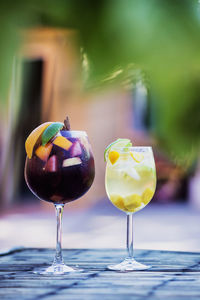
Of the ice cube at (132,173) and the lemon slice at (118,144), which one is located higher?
the lemon slice at (118,144)

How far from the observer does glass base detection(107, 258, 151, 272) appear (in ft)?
2.55

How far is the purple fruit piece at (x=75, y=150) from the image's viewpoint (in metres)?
0.83

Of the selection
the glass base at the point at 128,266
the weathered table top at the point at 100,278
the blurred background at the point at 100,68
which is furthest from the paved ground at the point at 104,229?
the blurred background at the point at 100,68

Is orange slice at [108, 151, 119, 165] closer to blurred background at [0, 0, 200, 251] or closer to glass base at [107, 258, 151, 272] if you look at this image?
glass base at [107, 258, 151, 272]

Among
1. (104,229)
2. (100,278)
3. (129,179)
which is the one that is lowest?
(104,229)

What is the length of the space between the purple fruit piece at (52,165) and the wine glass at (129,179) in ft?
0.38

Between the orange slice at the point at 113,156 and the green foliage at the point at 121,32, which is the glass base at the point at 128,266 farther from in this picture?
the green foliage at the point at 121,32

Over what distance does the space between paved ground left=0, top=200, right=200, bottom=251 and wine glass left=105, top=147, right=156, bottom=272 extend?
2.09 metres

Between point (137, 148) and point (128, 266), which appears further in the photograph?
point (137, 148)

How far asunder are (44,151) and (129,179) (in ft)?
0.53

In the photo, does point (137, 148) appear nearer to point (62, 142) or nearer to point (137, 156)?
point (137, 156)

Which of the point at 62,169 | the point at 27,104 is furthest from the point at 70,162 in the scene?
the point at 27,104

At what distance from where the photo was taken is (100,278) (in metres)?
0.69

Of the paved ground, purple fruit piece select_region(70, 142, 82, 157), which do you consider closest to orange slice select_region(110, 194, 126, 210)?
purple fruit piece select_region(70, 142, 82, 157)
